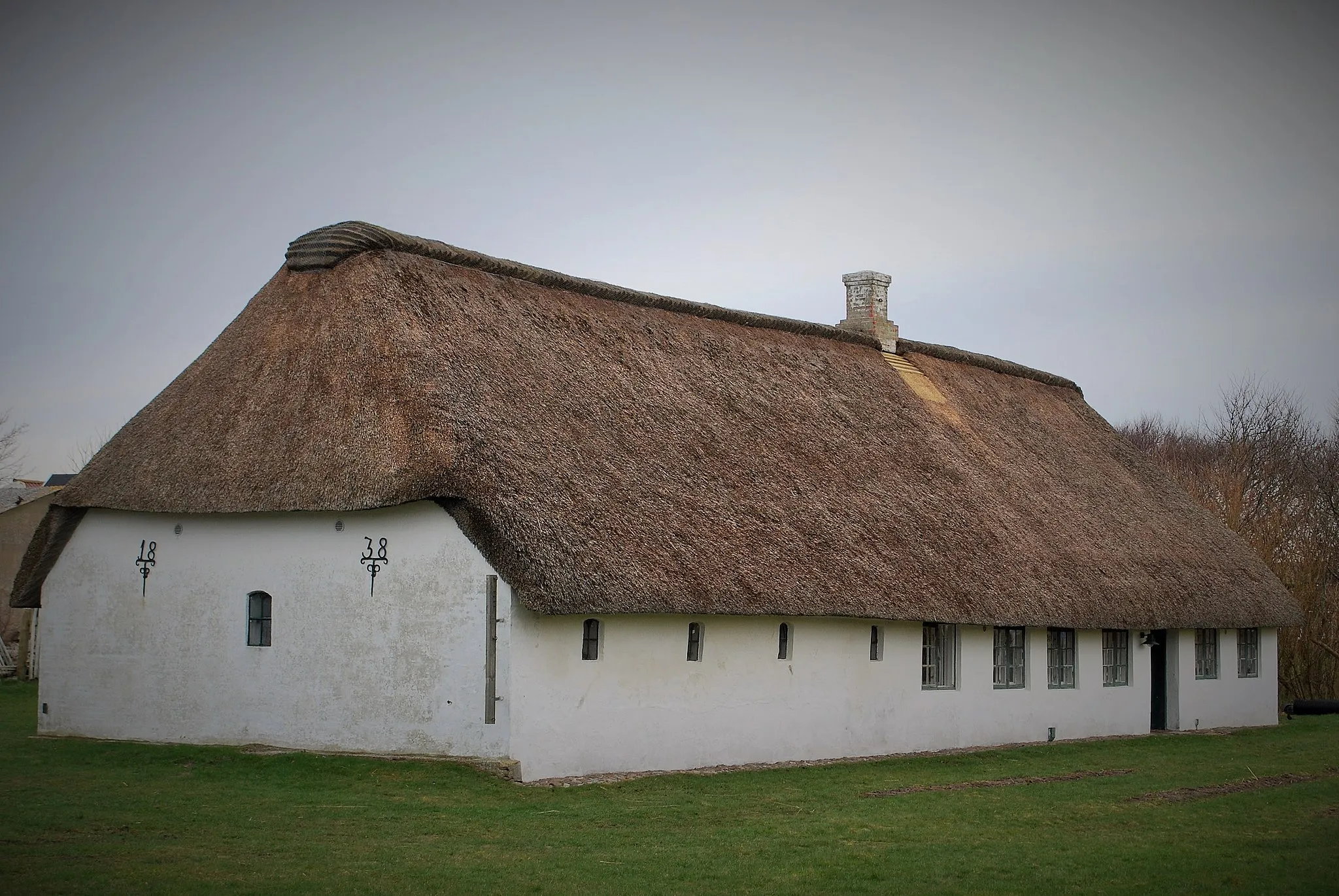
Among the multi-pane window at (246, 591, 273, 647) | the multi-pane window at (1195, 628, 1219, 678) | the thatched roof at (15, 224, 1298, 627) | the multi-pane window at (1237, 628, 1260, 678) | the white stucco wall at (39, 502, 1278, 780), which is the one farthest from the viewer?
the multi-pane window at (1237, 628, 1260, 678)

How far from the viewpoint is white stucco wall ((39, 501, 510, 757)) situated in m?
15.6

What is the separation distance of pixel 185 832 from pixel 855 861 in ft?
18.5

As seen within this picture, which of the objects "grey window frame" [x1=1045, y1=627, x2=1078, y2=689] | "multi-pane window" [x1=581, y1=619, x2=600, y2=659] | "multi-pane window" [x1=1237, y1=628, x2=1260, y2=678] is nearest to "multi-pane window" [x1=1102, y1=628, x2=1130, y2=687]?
"grey window frame" [x1=1045, y1=627, x2=1078, y2=689]

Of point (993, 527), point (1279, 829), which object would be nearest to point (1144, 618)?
point (993, 527)

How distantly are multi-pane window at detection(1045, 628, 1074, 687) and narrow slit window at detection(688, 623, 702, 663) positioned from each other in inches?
317

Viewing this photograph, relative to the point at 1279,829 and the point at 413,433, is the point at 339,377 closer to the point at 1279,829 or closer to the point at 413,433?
the point at 413,433

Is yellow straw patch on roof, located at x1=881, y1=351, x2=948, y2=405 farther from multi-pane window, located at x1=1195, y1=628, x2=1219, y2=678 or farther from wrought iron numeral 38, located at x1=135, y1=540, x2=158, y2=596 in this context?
wrought iron numeral 38, located at x1=135, y1=540, x2=158, y2=596

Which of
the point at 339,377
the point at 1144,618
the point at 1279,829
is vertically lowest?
the point at 1279,829

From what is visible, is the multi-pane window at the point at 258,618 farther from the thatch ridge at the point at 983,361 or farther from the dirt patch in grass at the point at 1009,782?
the thatch ridge at the point at 983,361

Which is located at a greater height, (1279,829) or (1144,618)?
(1144,618)

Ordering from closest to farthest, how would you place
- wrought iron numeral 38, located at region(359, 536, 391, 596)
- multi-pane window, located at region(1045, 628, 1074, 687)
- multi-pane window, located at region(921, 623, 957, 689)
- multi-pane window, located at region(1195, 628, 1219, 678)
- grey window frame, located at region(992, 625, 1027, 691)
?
1. wrought iron numeral 38, located at region(359, 536, 391, 596)
2. multi-pane window, located at region(921, 623, 957, 689)
3. grey window frame, located at region(992, 625, 1027, 691)
4. multi-pane window, located at region(1045, 628, 1074, 687)
5. multi-pane window, located at region(1195, 628, 1219, 678)

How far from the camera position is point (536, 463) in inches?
645

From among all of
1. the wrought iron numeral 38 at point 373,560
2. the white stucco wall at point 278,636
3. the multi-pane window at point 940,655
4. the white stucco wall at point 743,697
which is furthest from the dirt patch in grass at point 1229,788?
the wrought iron numeral 38 at point 373,560

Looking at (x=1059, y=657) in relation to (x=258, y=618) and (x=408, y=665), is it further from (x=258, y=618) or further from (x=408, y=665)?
(x=258, y=618)
